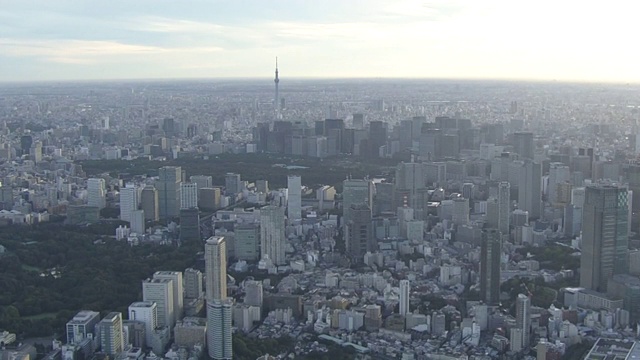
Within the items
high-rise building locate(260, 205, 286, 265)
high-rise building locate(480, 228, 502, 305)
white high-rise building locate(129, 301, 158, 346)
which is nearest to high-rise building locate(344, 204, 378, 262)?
high-rise building locate(260, 205, 286, 265)

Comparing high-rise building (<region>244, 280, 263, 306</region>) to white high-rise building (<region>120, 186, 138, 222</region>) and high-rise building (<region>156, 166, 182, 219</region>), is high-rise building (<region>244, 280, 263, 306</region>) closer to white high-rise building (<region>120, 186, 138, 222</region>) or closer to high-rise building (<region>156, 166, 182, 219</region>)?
white high-rise building (<region>120, 186, 138, 222</region>)

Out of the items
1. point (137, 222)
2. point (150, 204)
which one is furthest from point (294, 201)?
point (137, 222)

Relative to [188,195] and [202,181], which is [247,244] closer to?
[188,195]

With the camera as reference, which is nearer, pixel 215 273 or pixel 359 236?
pixel 215 273

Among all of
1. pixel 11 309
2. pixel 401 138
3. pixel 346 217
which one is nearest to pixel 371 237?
pixel 346 217

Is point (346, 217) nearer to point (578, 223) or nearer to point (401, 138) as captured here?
point (578, 223)

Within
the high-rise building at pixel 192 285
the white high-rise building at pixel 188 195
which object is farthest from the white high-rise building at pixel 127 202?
the high-rise building at pixel 192 285
